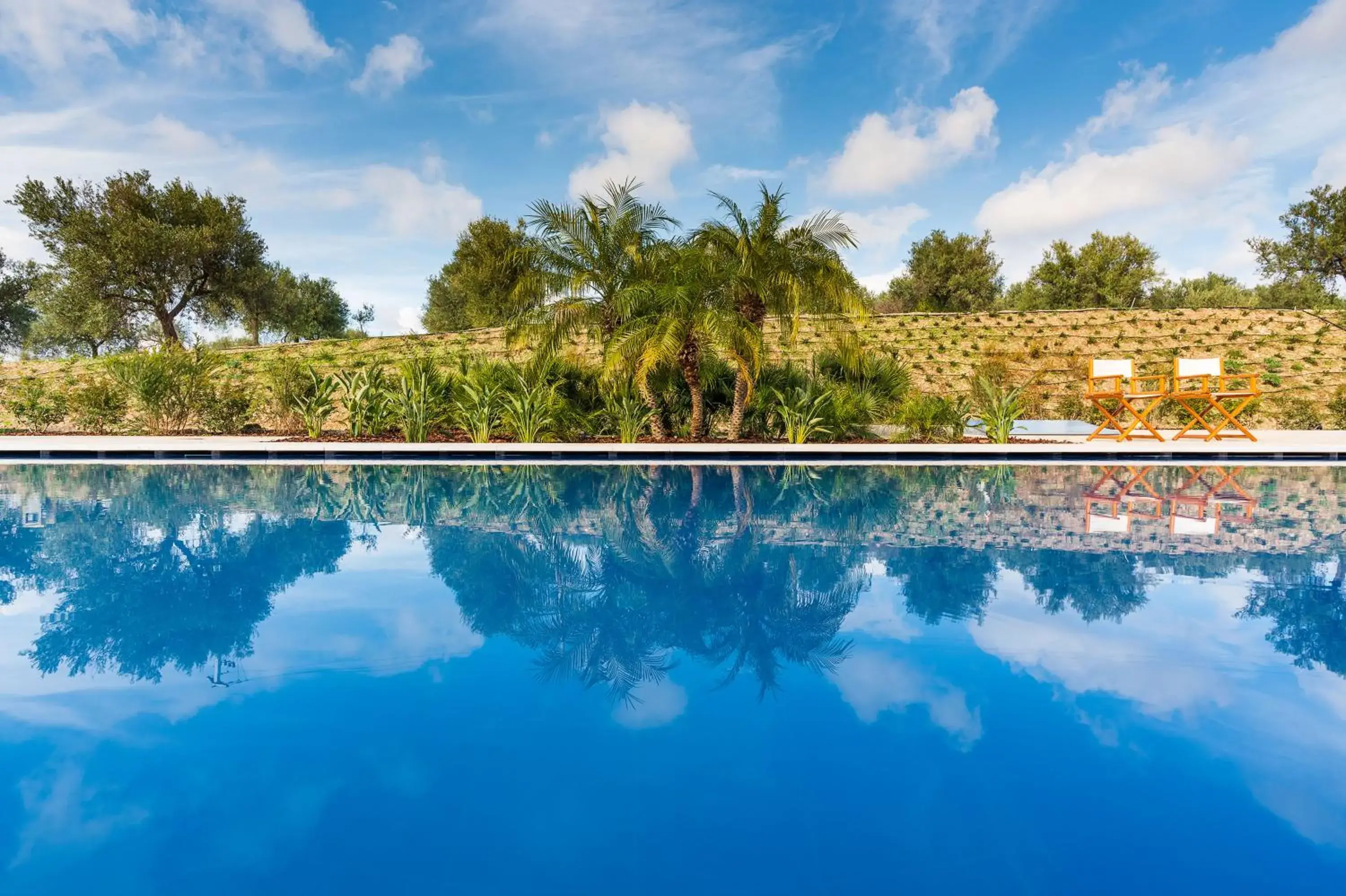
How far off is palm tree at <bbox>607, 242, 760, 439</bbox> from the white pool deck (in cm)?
142

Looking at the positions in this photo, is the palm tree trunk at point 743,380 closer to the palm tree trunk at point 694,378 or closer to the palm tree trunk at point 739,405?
the palm tree trunk at point 739,405

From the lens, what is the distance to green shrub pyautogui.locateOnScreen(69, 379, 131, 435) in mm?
13500

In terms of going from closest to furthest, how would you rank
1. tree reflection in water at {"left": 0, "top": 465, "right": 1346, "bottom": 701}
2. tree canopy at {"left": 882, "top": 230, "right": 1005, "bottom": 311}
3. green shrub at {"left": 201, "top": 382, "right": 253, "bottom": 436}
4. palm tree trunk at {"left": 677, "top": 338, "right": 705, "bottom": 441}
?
tree reflection in water at {"left": 0, "top": 465, "right": 1346, "bottom": 701} < palm tree trunk at {"left": 677, "top": 338, "right": 705, "bottom": 441} < green shrub at {"left": 201, "top": 382, "right": 253, "bottom": 436} < tree canopy at {"left": 882, "top": 230, "right": 1005, "bottom": 311}

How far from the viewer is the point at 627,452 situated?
1071 centimetres

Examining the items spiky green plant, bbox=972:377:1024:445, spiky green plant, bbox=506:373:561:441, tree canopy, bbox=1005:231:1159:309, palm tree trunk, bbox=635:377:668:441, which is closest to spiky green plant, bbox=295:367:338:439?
spiky green plant, bbox=506:373:561:441

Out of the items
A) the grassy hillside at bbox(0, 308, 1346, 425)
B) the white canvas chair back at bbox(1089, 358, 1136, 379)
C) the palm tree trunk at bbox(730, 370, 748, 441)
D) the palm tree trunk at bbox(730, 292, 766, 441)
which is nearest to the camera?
the palm tree trunk at bbox(730, 292, 766, 441)

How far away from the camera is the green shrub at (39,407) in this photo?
13.9m

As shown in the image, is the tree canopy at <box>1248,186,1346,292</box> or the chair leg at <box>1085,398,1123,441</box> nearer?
the chair leg at <box>1085,398,1123,441</box>

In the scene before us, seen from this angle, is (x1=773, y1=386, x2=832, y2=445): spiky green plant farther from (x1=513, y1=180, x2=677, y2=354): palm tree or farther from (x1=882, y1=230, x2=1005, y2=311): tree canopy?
(x1=882, y1=230, x2=1005, y2=311): tree canopy

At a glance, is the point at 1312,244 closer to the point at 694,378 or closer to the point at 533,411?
the point at 694,378

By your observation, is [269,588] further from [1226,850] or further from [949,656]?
[1226,850]

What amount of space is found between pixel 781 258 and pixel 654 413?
11.2ft

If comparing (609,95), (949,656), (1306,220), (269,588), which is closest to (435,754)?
(949,656)

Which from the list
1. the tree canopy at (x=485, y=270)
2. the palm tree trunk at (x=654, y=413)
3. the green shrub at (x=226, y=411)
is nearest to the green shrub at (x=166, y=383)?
the green shrub at (x=226, y=411)
